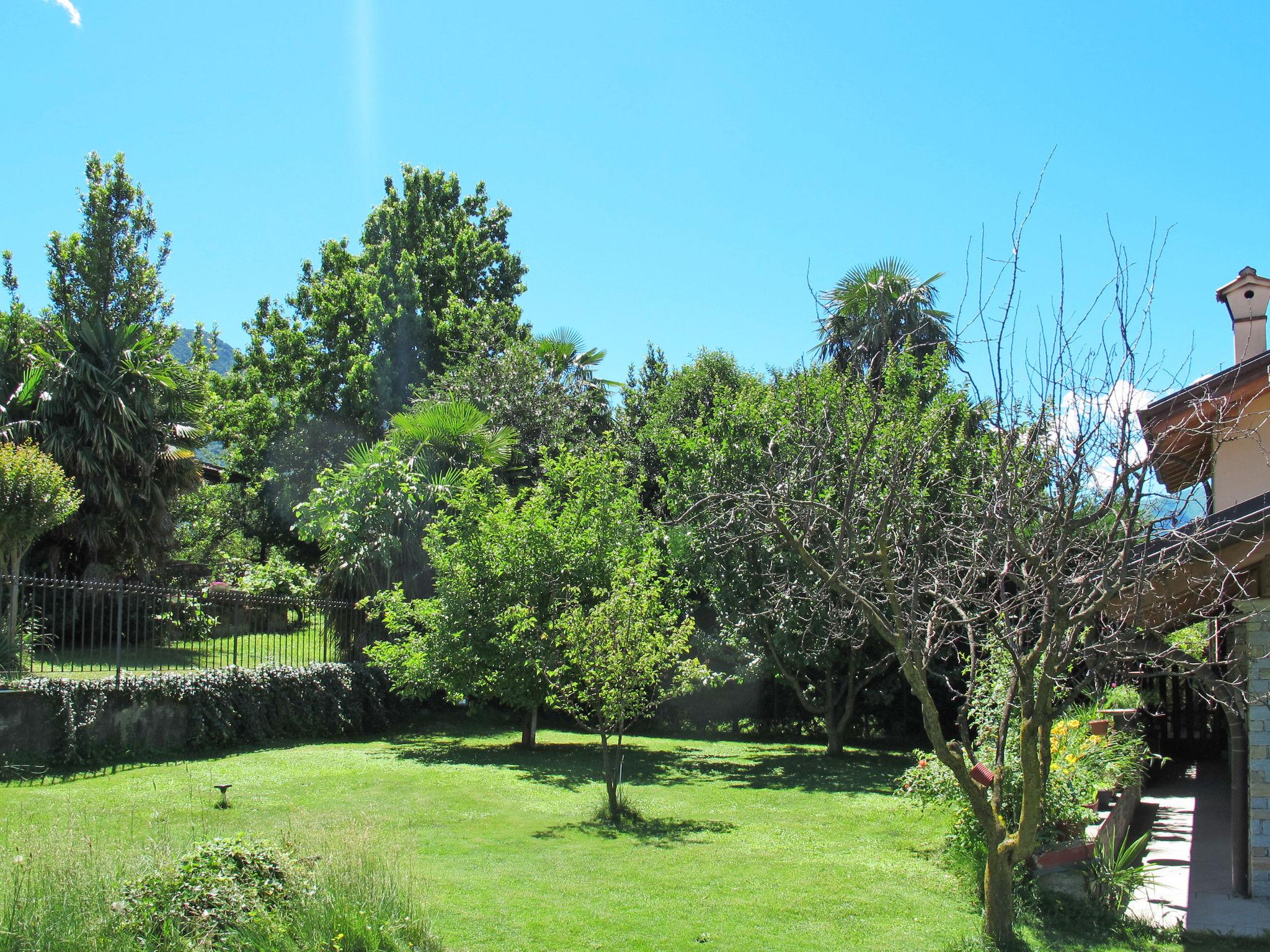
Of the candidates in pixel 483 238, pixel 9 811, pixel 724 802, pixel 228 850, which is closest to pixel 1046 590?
pixel 228 850

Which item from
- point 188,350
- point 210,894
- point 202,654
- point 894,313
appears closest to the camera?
point 210,894

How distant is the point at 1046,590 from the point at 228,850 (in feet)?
16.0

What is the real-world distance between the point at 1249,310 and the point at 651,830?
8499 mm

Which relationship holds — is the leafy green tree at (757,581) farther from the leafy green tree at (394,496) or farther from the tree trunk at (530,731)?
the leafy green tree at (394,496)

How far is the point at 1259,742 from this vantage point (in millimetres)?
7105

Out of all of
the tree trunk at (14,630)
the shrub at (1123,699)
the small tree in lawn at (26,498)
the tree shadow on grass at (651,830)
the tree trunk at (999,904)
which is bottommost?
the tree shadow on grass at (651,830)

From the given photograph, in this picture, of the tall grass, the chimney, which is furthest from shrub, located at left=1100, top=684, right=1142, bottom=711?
the tall grass

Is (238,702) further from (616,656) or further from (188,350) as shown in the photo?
(188,350)

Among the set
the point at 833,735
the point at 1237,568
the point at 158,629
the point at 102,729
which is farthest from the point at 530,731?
the point at 1237,568

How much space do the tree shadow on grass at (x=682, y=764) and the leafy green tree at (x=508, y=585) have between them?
0.97 metres

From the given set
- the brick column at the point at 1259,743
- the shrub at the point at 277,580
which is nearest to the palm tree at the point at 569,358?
the shrub at the point at 277,580

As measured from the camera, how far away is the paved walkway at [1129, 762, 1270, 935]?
6.98 meters

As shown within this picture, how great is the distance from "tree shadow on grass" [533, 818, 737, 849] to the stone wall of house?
468 centimetres

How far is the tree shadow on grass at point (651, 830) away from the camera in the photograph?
31.6ft
